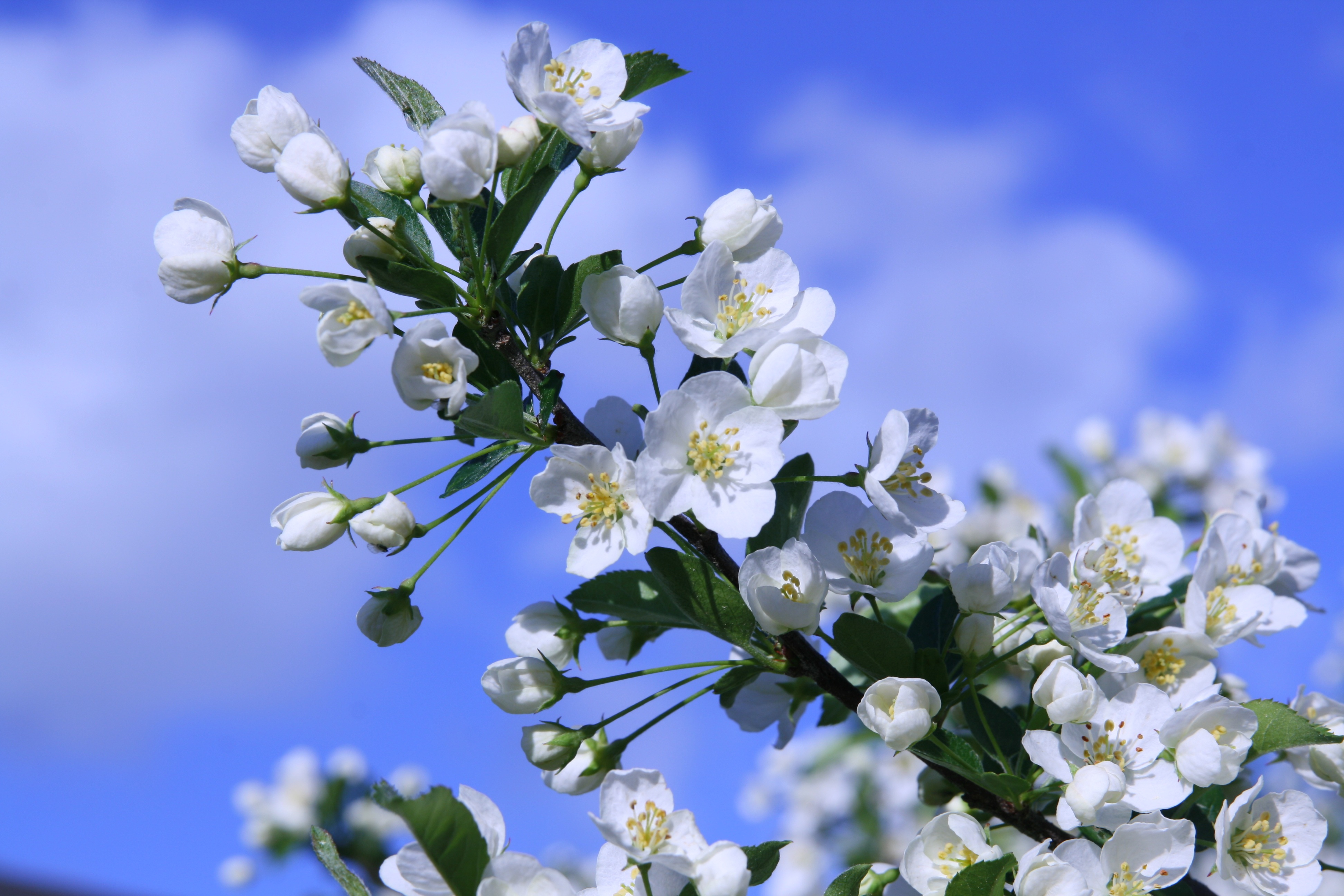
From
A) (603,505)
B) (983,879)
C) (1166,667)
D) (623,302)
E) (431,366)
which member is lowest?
(983,879)

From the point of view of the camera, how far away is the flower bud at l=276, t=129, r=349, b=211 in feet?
5.63

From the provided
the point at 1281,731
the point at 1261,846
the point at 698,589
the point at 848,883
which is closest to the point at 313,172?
the point at 698,589

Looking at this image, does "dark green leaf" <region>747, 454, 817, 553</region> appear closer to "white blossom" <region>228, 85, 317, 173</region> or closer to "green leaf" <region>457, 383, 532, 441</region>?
"green leaf" <region>457, 383, 532, 441</region>

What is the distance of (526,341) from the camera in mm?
1876

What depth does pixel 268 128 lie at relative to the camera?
180 centimetres

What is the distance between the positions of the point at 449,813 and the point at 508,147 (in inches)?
40.0

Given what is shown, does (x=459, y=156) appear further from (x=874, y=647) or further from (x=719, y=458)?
(x=874, y=647)

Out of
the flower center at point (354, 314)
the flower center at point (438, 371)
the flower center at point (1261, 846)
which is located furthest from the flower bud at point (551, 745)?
the flower center at point (1261, 846)

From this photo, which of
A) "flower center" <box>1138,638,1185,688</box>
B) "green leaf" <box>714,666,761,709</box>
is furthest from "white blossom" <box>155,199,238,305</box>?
"flower center" <box>1138,638,1185,688</box>

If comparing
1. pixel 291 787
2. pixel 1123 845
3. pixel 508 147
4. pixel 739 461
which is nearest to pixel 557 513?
pixel 739 461

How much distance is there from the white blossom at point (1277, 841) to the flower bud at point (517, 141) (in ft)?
5.36

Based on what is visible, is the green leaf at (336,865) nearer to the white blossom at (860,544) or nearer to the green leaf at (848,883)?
the green leaf at (848,883)

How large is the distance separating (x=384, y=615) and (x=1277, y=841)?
1634mm

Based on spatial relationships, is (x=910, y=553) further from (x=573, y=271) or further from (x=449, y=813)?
(x=449, y=813)
